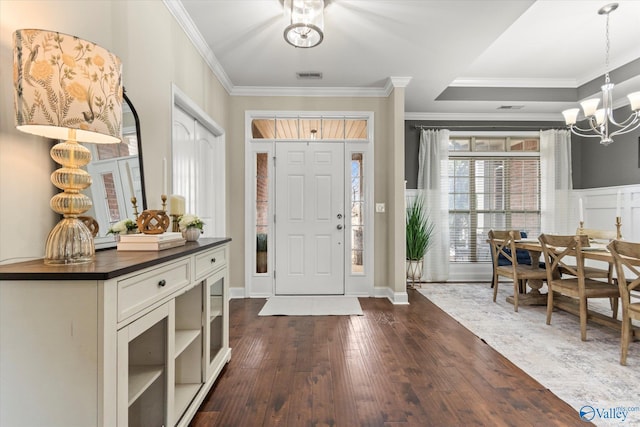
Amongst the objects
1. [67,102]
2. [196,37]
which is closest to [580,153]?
[196,37]

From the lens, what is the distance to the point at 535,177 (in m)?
5.11

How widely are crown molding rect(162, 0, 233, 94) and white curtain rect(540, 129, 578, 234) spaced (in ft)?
16.1

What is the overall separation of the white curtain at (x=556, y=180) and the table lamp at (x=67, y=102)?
5.82 meters

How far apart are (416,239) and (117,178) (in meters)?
3.92

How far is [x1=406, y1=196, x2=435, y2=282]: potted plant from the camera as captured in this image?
4.64m

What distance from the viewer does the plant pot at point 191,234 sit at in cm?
196

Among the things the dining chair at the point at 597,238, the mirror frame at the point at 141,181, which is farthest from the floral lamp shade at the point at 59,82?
the dining chair at the point at 597,238

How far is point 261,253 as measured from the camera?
4.21 m

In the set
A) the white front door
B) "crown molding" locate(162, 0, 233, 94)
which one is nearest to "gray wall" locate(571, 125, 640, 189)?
the white front door

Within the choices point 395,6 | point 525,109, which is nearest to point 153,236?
point 395,6

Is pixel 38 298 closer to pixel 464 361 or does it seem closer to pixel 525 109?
pixel 464 361

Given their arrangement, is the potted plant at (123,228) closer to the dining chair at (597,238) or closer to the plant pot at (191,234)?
the plant pot at (191,234)

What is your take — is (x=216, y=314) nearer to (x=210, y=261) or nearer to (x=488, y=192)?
(x=210, y=261)

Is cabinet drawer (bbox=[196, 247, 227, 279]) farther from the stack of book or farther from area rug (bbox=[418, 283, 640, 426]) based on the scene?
area rug (bbox=[418, 283, 640, 426])
